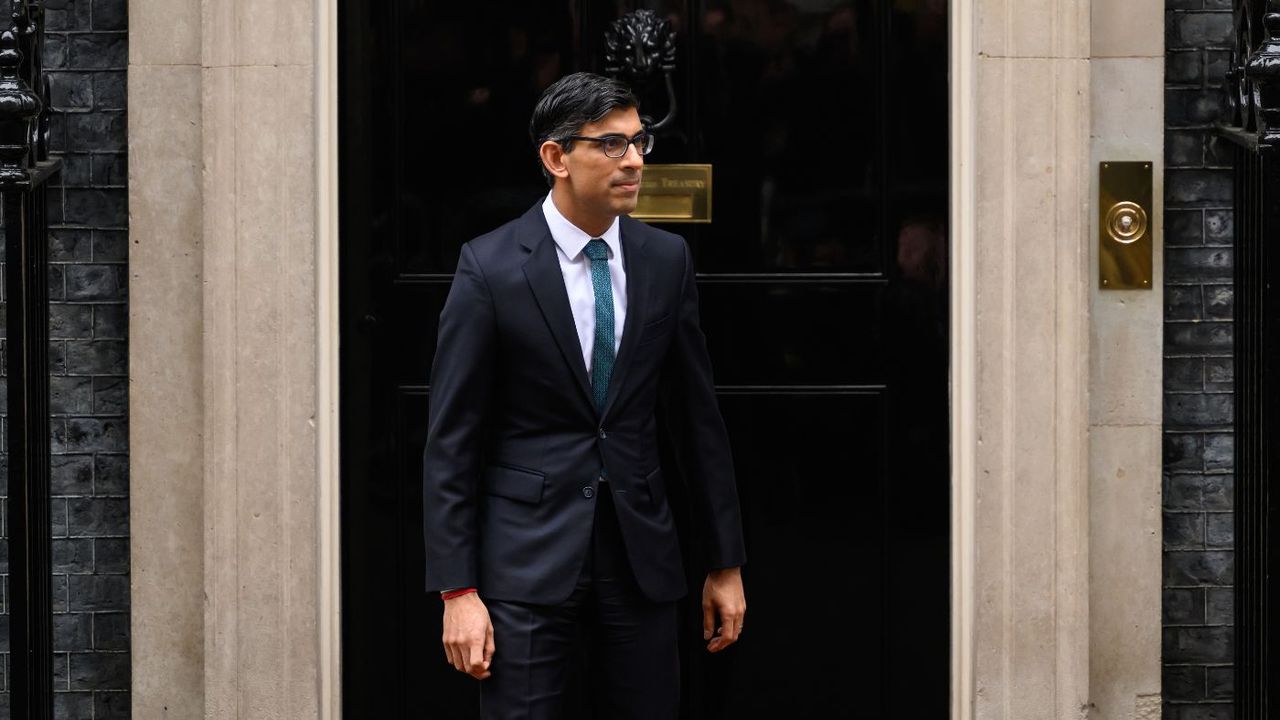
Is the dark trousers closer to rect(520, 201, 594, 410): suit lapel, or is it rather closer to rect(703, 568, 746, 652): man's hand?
rect(703, 568, 746, 652): man's hand

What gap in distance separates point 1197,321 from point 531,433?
225cm

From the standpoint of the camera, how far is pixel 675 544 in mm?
3848

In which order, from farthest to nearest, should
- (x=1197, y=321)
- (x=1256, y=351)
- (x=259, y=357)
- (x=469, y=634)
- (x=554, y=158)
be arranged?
(x=1197, y=321)
(x=259, y=357)
(x=1256, y=351)
(x=554, y=158)
(x=469, y=634)

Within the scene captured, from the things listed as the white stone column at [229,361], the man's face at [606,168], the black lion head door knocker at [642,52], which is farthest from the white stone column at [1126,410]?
the white stone column at [229,361]

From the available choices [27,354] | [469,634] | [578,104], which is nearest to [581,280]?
[578,104]

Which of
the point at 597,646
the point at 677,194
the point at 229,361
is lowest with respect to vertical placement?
the point at 597,646

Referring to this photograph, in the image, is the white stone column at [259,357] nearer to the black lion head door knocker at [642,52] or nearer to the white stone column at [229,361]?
the white stone column at [229,361]

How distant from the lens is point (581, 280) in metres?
3.81

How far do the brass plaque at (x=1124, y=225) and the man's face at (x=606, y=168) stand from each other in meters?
1.77

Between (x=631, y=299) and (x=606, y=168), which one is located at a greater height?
(x=606, y=168)

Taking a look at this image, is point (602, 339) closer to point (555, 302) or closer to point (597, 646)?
point (555, 302)

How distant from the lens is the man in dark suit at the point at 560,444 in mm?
3682

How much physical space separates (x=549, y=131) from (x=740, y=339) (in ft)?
4.94

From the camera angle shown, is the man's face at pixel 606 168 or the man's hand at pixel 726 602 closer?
the man's face at pixel 606 168
